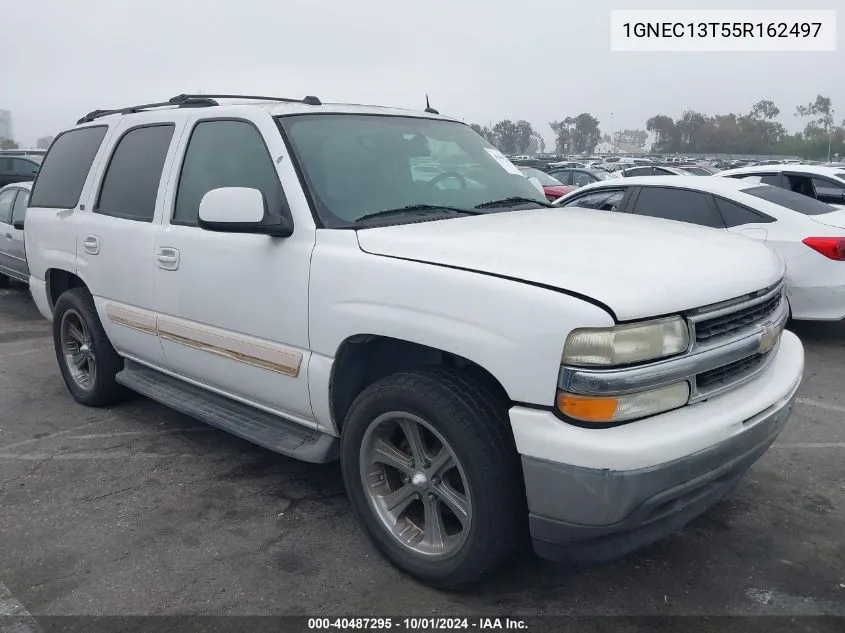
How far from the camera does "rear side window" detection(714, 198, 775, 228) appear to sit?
6.52 m

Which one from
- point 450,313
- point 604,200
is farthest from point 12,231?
point 450,313

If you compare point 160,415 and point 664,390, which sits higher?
point 664,390

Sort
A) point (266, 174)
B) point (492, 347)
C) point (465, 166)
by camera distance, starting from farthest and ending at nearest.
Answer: point (465, 166) < point (266, 174) < point (492, 347)

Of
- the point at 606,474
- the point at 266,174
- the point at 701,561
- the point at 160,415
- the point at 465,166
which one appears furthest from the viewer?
the point at 160,415

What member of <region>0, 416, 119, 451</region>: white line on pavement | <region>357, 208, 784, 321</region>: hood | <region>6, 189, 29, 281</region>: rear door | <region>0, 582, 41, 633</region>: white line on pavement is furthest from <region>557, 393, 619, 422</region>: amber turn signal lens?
<region>6, 189, 29, 281</region>: rear door

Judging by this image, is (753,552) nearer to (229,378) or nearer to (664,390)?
(664,390)

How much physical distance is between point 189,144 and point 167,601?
92.0 inches

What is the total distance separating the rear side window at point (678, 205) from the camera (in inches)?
266

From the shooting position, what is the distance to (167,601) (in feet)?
9.54

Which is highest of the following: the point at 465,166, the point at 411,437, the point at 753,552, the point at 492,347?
the point at 465,166

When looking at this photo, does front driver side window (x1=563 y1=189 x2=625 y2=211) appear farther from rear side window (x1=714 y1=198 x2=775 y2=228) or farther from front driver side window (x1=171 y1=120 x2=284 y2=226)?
front driver side window (x1=171 y1=120 x2=284 y2=226)

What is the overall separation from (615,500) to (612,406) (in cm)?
30

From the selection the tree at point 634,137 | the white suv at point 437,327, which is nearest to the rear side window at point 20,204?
the white suv at point 437,327

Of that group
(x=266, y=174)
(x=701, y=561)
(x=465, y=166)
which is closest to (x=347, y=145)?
(x=266, y=174)
